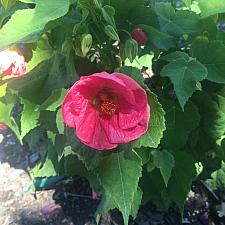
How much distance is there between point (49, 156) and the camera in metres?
1.37

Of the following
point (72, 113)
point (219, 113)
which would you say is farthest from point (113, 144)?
point (219, 113)

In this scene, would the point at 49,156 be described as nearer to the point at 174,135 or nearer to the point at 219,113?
the point at 174,135

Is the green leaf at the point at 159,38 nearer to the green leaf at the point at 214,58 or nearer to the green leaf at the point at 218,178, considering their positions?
the green leaf at the point at 214,58

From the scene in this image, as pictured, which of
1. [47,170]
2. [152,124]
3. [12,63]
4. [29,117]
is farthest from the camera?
[47,170]

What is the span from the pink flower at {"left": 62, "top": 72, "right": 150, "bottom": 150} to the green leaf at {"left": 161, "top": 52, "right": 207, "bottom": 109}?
135 mm

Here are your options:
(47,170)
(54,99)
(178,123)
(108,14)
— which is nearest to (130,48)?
(108,14)

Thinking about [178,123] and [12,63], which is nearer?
[12,63]

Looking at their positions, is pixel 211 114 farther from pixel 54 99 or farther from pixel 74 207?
pixel 74 207

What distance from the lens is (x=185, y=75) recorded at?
100 centimetres

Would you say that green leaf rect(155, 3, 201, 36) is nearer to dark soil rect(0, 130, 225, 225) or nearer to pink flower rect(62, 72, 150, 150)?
pink flower rect(62, 72, 150, 150)

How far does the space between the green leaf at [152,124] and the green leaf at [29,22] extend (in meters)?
0.19

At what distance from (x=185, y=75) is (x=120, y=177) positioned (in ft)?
0.81

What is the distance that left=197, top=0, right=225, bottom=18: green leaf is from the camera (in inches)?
44.6

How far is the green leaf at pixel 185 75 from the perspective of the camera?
3.20 ft
